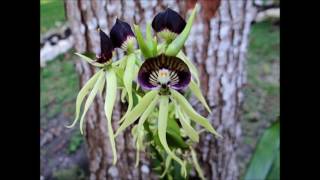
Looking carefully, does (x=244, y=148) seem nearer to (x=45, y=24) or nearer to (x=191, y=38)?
(x=191, y=38)

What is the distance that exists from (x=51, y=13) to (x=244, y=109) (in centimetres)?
55

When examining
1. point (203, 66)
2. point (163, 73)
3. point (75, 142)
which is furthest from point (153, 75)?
point (75, 142)

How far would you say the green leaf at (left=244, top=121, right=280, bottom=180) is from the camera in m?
1.14

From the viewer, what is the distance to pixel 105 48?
681mm

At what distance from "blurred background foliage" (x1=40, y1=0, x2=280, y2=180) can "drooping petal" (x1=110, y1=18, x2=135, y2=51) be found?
1.51 feet

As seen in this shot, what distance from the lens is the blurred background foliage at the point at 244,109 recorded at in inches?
45.5

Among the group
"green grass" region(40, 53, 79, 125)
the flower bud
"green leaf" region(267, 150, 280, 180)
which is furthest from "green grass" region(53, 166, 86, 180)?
the flower bud

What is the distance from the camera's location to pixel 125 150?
44.1 inches

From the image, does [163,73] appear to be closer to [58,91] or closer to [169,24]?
[169,24]

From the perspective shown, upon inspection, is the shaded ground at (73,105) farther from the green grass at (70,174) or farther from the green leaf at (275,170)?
the green leaf at (275,170)

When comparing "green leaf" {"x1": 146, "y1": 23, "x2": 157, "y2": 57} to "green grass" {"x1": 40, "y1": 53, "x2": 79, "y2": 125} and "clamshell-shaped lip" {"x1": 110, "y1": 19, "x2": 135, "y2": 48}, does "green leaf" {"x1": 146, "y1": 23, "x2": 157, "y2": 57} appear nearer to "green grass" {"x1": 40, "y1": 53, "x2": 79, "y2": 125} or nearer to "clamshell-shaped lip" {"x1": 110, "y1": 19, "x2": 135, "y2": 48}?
"clamshell-shaped lip" {"x1": 110, "y1": 19, "x2": 135, "y2": 48}

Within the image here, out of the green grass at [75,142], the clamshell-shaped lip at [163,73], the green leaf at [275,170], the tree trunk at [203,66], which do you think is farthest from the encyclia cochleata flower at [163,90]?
the green grass at [75,142]
